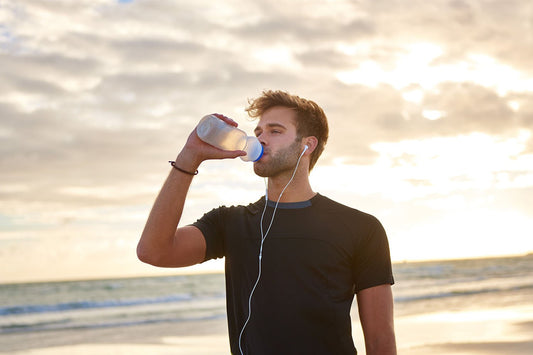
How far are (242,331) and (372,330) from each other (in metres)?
0.63

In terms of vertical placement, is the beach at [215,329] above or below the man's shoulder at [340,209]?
below

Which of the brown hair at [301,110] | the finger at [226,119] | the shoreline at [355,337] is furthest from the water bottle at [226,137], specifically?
the shoreline at [355,337]

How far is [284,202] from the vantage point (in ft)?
10.7

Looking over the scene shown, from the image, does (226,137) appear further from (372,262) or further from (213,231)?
(372,262)

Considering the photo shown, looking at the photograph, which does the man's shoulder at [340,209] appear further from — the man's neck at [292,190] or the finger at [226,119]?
the finger at [226,119]

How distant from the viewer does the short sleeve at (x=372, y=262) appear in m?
3.03

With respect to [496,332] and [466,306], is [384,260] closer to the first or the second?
[496,332]

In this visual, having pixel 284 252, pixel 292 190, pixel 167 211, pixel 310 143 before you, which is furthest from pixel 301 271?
pixel 310 143

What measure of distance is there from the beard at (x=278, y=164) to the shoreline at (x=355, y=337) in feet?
19.9

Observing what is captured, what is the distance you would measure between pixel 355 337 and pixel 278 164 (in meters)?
7.22

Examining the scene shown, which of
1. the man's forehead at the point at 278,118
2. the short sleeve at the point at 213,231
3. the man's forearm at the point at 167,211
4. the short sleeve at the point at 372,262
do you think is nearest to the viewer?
the man's forearm at the point at 167,211

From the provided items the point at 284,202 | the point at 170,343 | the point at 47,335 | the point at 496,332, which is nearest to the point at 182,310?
the point at 47,335

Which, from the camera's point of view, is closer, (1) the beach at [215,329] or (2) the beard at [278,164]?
(2) the beard at [278,164]

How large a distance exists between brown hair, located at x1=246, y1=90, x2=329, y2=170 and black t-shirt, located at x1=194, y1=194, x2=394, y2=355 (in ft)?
1.39
